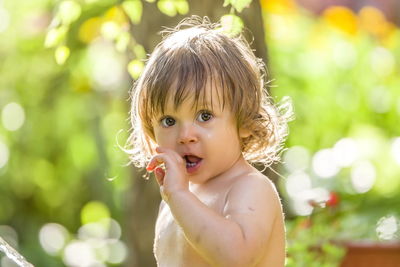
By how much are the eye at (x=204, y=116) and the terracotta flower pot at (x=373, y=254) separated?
6.14 feet

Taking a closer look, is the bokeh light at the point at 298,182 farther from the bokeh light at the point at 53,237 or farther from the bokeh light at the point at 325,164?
the bokeh light at the point at 53,237

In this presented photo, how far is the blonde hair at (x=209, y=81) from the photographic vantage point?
109 inches

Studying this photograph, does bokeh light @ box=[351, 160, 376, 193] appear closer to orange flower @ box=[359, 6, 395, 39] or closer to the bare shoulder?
orange flower @ box=[359, 6, 395, 39]

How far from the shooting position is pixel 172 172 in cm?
265

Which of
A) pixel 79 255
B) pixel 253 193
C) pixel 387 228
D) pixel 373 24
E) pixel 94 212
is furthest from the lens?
pixel 373 24

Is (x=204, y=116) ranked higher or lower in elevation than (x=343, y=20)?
higher

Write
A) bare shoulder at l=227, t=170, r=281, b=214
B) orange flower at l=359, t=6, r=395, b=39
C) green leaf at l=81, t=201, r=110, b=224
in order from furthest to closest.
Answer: orange flower at l=359, t=6, r=395, b=39 → green leaf at l=81, t=201, r=110, b=224 → bare shoulder at l=227, t=170, r=281, b=214

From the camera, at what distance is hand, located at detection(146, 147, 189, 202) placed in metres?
2.64

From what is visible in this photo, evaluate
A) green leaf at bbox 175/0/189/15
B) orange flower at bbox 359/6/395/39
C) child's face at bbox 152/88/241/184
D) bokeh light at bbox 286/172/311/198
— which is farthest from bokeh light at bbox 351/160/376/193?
child's face at bbox 152/88/241/184

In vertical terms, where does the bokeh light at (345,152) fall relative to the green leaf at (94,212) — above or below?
above

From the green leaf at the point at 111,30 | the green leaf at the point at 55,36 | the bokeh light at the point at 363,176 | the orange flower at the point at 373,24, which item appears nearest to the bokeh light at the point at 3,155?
the bokeh light at the point at 363,176

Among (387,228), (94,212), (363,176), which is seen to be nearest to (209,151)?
(387,228)

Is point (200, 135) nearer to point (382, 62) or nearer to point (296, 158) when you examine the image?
point (296, 158)

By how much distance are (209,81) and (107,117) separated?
4.57 metres
